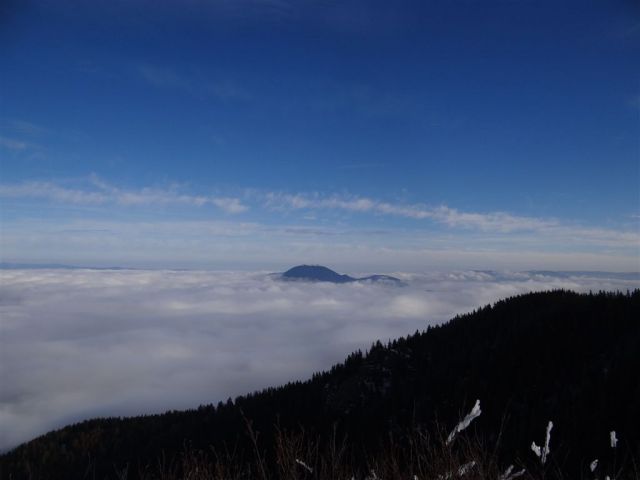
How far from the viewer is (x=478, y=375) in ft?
246

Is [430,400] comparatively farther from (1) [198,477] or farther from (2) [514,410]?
(1) [198,477]

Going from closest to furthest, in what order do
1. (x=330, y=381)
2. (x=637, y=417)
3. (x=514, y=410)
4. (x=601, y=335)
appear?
(x=637, y=417) → (x=514, y=410) → (x=601, y=335) → (x=330, y=381)

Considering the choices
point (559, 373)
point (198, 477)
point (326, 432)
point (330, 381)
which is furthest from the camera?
point (330, 381)

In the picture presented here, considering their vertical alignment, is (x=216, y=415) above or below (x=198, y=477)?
below

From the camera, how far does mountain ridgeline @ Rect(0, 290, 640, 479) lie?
1903 inches

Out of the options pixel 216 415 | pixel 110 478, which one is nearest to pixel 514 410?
pixel 216 415

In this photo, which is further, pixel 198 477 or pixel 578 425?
pixel 578 425

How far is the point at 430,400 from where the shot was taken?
75188 millimetres

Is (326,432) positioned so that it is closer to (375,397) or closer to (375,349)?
(375,397)

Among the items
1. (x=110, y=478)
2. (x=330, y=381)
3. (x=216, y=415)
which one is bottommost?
(x=110, y=478)

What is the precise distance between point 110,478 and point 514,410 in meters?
81.3

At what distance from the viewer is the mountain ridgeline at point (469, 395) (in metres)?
48.3

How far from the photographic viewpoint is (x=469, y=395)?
223ft

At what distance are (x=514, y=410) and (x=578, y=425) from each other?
15610mm
